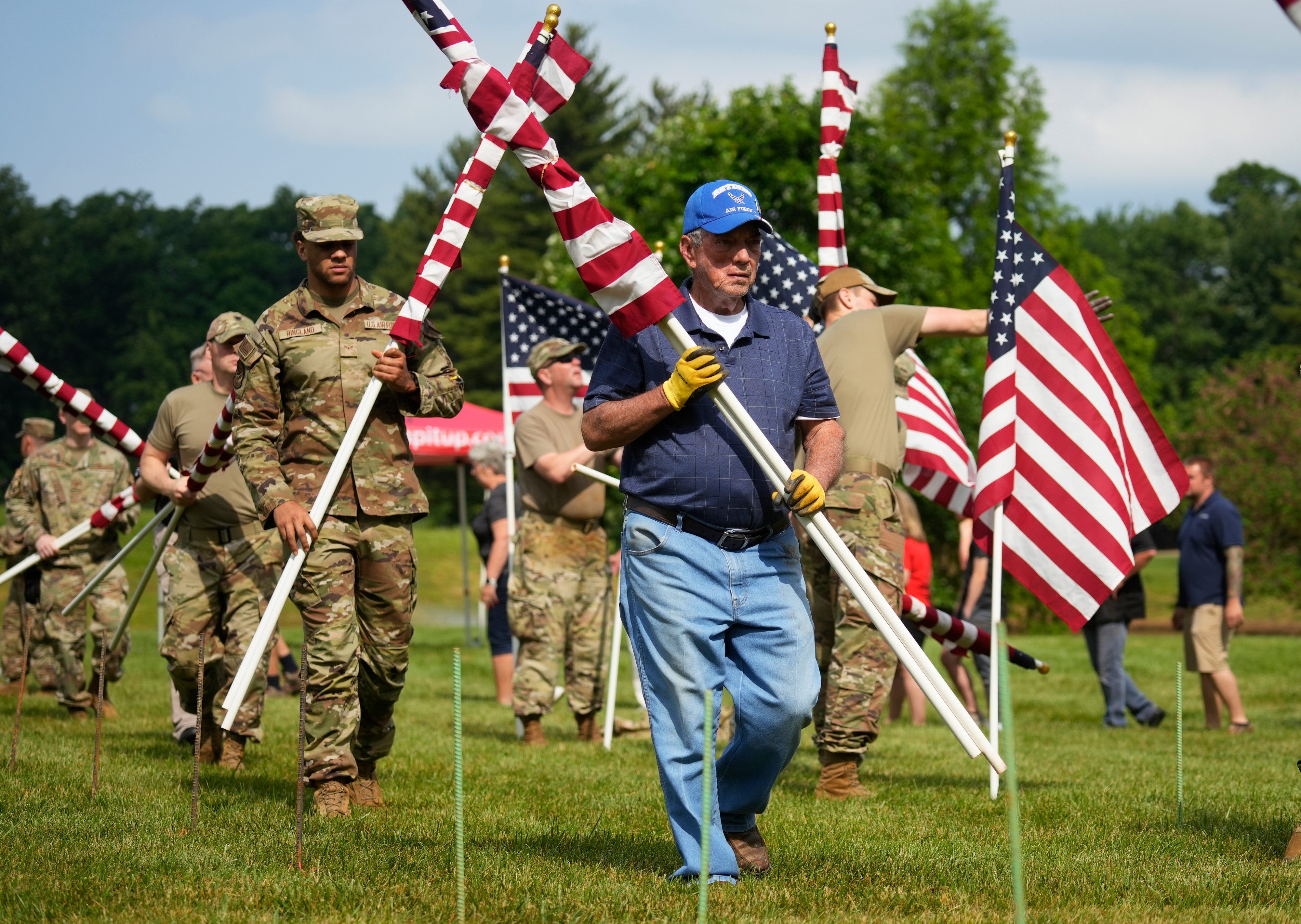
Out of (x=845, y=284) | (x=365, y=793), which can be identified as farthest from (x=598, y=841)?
(x=845, y=284)

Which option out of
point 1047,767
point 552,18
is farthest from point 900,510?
point 552,18

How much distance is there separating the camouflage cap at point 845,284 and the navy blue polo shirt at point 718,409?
273cm

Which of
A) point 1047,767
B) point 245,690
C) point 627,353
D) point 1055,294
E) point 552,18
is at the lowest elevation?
point 1047,767

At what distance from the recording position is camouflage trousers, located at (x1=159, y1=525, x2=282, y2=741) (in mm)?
8656

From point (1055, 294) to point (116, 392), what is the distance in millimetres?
67135

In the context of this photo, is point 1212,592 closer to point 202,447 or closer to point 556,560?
point 556,560

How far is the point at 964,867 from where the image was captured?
5312mm

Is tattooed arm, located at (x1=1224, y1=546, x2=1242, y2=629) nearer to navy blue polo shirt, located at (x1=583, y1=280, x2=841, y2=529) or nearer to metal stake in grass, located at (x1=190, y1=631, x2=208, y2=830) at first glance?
navy blue polo shirt, located at (x1=583, y1=280, x2=841, y2=529)

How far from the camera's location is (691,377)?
484cm

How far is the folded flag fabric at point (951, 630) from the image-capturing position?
7.68 m

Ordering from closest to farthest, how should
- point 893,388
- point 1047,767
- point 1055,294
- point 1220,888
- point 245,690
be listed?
point 1220,888 < point 245,690 < point 893,388 < point 1055,294 < point 1047,767

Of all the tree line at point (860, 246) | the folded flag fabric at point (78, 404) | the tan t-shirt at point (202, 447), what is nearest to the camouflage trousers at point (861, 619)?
the tan t-shirt at point (202, 447)

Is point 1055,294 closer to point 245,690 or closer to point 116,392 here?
point 245,690

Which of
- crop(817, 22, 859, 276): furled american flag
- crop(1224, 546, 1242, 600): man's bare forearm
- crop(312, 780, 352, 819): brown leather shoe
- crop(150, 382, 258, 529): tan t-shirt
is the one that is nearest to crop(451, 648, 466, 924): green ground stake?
crop(312, 780, 352, 819): brown leather shoe
